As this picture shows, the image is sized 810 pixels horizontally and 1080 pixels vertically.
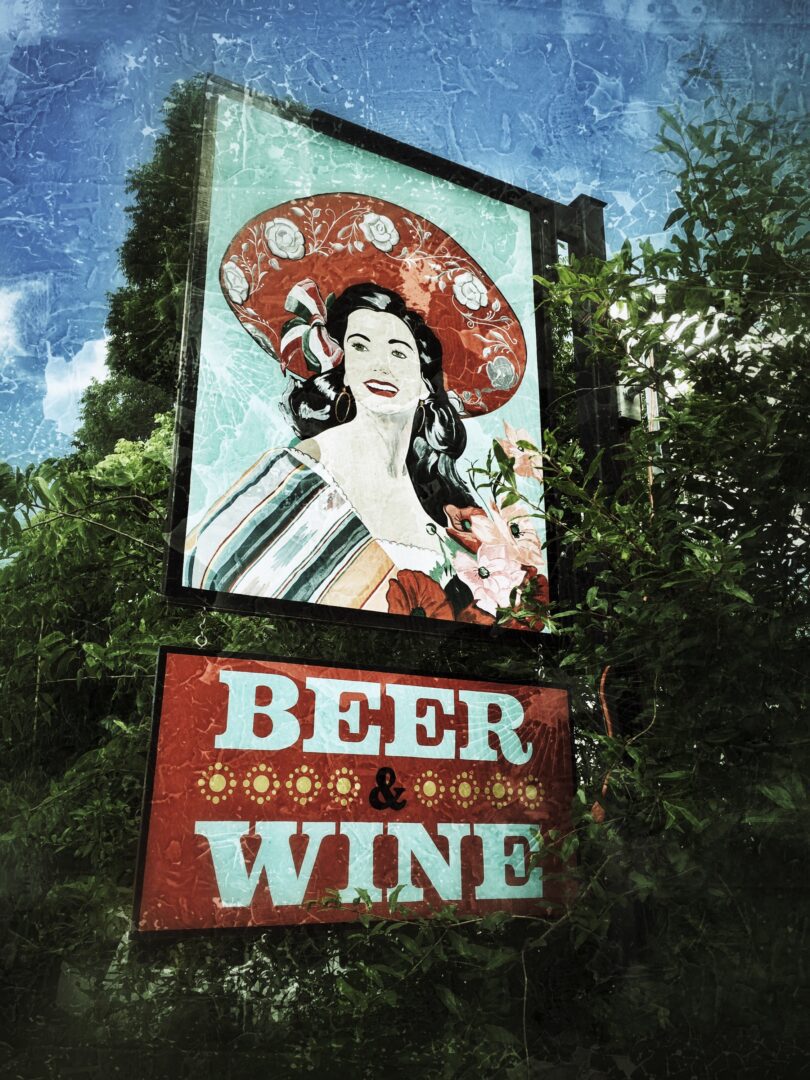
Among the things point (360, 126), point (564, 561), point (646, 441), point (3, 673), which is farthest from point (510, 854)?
point (360, 126)

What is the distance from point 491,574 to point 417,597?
148 millimetres

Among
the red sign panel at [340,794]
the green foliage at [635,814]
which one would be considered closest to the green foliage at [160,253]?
the green foliage at [635,814]

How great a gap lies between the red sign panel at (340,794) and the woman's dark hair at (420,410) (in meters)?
0.30

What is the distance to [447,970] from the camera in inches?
A: 46.3

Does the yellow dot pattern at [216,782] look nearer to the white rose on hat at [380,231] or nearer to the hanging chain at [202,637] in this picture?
the hanging chain at [202,637]

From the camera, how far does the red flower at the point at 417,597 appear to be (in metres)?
1.35

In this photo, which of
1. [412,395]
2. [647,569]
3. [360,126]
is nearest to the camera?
[647,569]

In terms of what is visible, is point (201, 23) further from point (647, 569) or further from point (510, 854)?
point (510, 854)

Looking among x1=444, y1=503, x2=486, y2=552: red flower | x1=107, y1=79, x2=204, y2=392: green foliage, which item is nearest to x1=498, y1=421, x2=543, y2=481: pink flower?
x1=444, y1=503, x2=486, y2=552: red flower

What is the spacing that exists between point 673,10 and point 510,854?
112 centimetres

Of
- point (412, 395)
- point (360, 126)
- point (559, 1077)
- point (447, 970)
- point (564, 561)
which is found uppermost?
point (360, 126)

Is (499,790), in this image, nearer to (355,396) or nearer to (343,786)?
(343,786)

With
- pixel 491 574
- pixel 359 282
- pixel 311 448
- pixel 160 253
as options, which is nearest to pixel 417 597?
→ pixel 491 574

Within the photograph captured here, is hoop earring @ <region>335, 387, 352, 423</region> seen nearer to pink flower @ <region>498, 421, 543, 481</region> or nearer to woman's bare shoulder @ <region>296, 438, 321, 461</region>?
woman's bare shoulder @ <region>296, 438, 321, 461</region>
